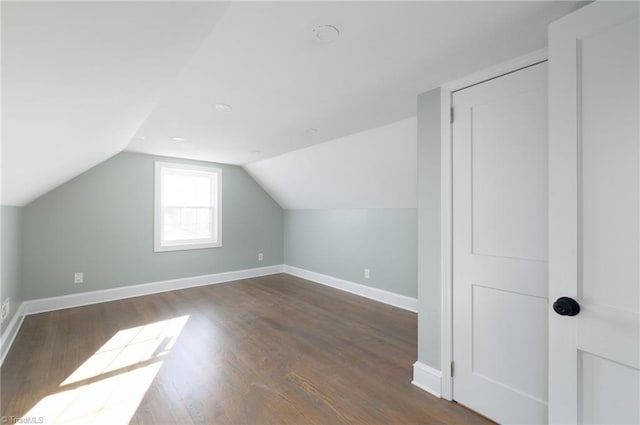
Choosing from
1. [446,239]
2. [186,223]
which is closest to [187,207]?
[186,223]

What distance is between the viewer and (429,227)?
6.68 ft

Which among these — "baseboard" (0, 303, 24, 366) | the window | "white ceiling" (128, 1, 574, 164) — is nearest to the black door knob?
"white ceiling" (128, 1, 574, 164)

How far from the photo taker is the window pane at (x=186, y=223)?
464 cm

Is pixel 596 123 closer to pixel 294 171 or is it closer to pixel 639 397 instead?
pixel 639 397

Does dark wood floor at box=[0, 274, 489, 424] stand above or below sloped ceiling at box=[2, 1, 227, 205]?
below

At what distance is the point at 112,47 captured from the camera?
1079 mm

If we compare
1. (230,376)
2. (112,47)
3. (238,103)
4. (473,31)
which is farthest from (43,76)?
(230,376)

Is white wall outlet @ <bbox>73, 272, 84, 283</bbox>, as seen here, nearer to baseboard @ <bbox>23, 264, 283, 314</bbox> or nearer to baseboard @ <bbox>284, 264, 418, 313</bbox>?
baseboard @ <bbox>23, 264, 283, 314</bbox>

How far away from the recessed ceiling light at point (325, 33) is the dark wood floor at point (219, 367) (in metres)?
2.20

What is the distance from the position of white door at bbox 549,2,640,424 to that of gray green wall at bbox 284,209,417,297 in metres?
2.49

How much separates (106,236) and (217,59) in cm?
363

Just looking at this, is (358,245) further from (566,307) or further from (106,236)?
(106,236)

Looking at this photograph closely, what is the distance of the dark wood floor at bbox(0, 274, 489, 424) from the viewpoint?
69.5 inches

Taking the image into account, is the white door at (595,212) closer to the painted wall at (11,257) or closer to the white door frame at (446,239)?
the white door frame at (446,239)
